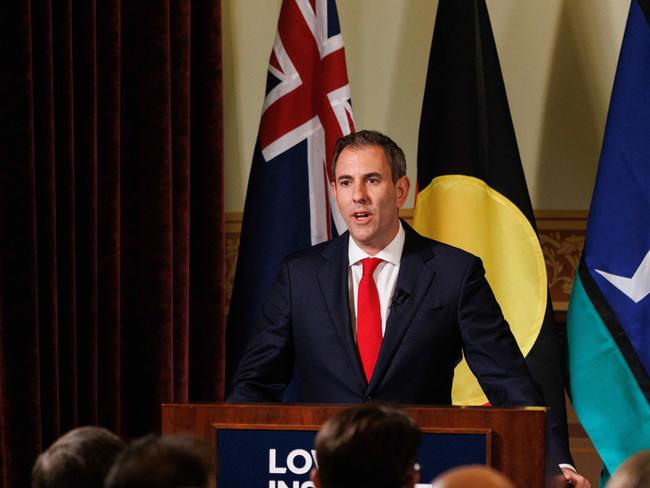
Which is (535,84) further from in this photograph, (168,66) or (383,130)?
(168,66)

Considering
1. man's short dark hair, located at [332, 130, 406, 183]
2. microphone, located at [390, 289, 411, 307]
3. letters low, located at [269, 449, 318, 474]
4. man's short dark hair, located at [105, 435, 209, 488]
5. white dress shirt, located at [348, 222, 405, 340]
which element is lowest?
letters low, located at [269, 449, 318, 474]

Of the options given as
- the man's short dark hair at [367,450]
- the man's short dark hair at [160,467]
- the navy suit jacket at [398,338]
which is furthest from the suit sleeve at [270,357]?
the man's short dark hair at [160,467]

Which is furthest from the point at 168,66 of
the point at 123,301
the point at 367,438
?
the point at 367,438

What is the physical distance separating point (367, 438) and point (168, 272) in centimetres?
255

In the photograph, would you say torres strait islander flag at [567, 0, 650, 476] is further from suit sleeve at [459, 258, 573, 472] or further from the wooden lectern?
the wooden lectern

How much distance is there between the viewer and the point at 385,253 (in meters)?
2.91

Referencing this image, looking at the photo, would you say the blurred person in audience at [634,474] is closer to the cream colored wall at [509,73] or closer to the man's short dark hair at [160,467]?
the man's short dark hair at [160,467]

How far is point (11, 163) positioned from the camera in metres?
3.45

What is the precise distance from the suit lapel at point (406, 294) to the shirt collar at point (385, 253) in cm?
2

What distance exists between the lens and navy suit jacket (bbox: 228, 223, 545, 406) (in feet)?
8.83

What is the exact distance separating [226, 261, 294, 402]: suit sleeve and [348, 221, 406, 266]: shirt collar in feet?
0.60

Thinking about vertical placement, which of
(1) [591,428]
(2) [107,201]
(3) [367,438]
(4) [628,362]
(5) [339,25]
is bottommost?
(1) [591,428]

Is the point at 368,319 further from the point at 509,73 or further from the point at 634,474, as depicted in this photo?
the point at 509,73

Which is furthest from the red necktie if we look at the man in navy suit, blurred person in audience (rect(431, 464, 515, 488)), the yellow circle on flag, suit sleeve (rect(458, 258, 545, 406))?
blurred person in audience (rect(431, 464, 515, 488))
